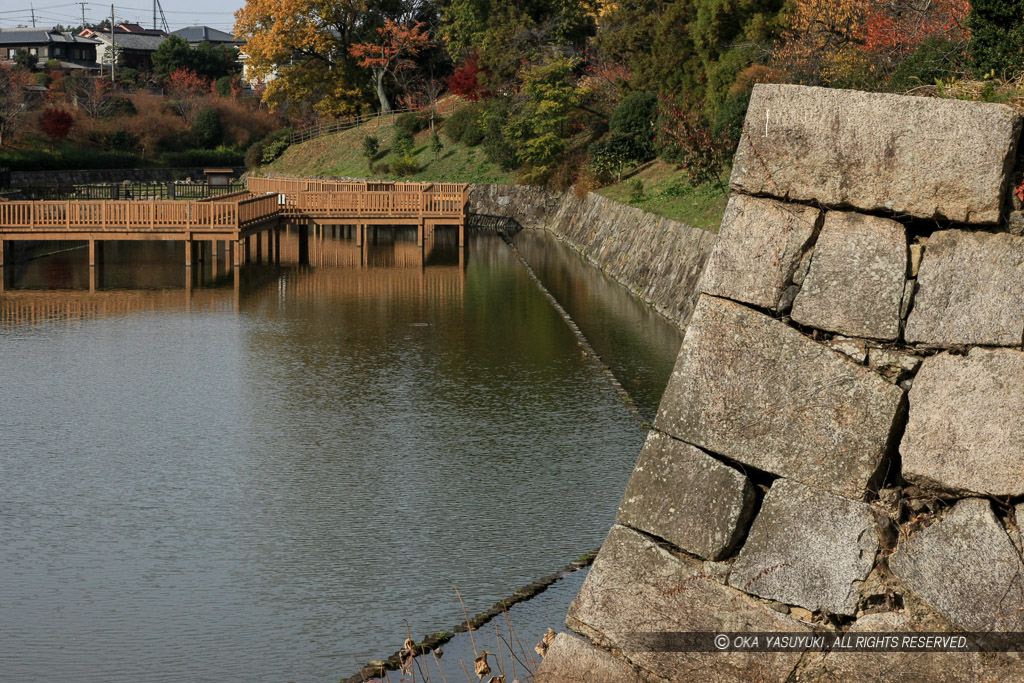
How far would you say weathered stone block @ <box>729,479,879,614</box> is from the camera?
3844 millimetres

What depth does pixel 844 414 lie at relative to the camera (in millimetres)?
3848

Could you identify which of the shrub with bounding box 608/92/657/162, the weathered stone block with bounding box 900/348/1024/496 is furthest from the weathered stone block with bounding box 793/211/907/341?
the shrub with bounding box 608/92/657/162

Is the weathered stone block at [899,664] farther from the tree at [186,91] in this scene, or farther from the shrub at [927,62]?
the tree at [186,91]

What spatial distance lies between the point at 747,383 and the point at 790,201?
688 mm

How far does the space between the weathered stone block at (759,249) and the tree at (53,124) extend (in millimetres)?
68710

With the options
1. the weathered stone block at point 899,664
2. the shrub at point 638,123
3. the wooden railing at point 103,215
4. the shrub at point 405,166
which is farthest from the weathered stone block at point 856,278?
the shrub at point 405,166

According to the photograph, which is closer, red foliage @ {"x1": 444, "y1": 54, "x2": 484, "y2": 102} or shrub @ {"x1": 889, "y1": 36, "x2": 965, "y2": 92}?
shrub @ {"x1": 889, "y1": 36, "x2": 965, "y2": 92}

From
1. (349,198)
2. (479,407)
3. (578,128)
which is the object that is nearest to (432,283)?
(349,198)

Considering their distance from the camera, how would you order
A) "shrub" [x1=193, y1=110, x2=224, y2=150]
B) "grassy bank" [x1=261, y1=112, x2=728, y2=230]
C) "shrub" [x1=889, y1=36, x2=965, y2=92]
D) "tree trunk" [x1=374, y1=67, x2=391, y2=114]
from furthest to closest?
"shrub" [x1=193, y1=110, x2=224, y2=150], "tree trunk" [x1=374, y1=67, x2=391, y2=114], "grassy bank" [x1=261, y1=112, x2=728, y2=230], "shrub" [x1=889, y1=36, x2=965, y2=92]

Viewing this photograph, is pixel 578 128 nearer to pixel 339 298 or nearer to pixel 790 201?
pixel 339 298

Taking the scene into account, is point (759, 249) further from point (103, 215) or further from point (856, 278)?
point (103, 215)

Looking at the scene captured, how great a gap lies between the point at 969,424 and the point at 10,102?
70167 mm

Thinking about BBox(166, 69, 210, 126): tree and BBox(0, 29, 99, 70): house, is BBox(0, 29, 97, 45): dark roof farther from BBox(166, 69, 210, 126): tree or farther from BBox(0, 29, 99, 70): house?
BBox(166, 69, 210, 126): tree

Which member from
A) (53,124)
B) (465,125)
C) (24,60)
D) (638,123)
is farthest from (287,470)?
(24,60)
